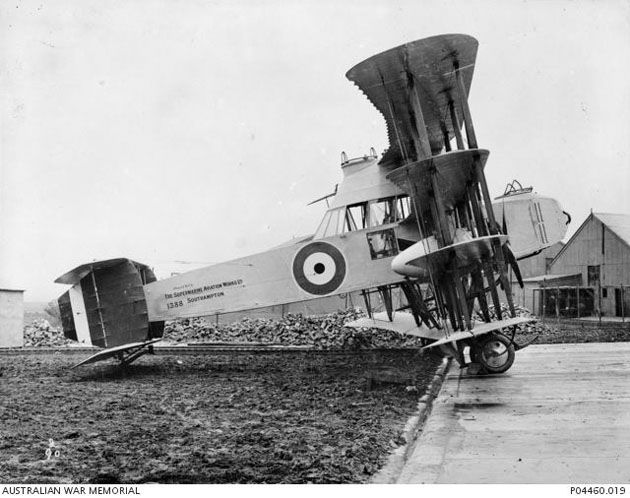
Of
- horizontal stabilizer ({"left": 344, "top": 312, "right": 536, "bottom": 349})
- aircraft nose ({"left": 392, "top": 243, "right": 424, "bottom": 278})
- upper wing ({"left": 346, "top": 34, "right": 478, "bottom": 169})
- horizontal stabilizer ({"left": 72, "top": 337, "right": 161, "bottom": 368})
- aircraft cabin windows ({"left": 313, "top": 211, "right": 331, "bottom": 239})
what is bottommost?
horizontal stabilizer ({"left": 344, "top": 312, "right": 536, "bottom": 349})

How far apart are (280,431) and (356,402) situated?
1836 millimetres

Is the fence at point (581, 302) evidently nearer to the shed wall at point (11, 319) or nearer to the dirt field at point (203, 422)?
the dirt field at point (203, 422)

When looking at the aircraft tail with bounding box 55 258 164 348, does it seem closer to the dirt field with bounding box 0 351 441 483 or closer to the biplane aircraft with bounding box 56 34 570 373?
the biplane aircraft with bounding box 56 34 570 373

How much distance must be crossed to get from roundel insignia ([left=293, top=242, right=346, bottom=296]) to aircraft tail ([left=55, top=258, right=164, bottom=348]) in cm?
312

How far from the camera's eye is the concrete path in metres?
4.55

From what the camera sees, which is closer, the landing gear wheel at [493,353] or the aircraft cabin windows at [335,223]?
the landing gear wheel at [493,353]

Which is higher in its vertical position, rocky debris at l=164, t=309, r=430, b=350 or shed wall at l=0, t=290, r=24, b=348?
shed wall at l=0, t=290, r=24, b=348

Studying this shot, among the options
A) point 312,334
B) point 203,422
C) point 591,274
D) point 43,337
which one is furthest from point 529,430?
point 591,274

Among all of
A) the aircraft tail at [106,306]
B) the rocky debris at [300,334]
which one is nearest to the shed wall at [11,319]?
the rocky debris at [300,334]

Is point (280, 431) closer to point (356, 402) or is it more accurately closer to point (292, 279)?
point (356, 402)

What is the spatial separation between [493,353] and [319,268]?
11.4 ft

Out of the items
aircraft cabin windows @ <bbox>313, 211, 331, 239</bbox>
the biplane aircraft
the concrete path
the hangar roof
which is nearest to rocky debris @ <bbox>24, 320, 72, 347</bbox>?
the biplane aircraft

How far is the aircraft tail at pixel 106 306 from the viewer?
36.0ft

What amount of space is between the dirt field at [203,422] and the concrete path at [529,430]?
1.58ft
